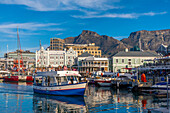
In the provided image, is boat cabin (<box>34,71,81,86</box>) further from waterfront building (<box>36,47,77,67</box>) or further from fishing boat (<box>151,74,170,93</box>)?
waterfront building (<box>36,47,77,67</box>)

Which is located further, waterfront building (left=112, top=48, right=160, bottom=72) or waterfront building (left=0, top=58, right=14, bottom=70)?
waterfront building (left=0, top=58, right=14, bottom=70)

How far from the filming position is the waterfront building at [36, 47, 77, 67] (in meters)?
118

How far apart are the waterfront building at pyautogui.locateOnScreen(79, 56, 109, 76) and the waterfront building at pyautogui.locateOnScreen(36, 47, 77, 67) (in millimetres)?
18125

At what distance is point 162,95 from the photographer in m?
40.1

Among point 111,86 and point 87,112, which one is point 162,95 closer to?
point 87,112

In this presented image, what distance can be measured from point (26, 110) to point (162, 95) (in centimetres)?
2231

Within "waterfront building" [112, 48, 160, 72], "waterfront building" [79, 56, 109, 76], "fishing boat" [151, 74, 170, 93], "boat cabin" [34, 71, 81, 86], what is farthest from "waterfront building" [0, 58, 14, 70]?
"fishing boat" [151, 74, 170, 93]

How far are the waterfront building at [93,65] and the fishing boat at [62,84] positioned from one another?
54.5 metres

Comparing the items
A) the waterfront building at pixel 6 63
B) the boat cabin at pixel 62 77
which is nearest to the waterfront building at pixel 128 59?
the boat cabin at pixel 62 77

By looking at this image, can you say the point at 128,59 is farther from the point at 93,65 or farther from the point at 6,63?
the point at 6,63

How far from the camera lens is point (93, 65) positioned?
3917 inches

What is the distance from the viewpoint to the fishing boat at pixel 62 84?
39.3m

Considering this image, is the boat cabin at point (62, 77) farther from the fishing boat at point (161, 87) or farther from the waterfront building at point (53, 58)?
the waterfront building at point (53, 58)

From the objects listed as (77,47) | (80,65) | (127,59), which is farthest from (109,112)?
(77,47)
